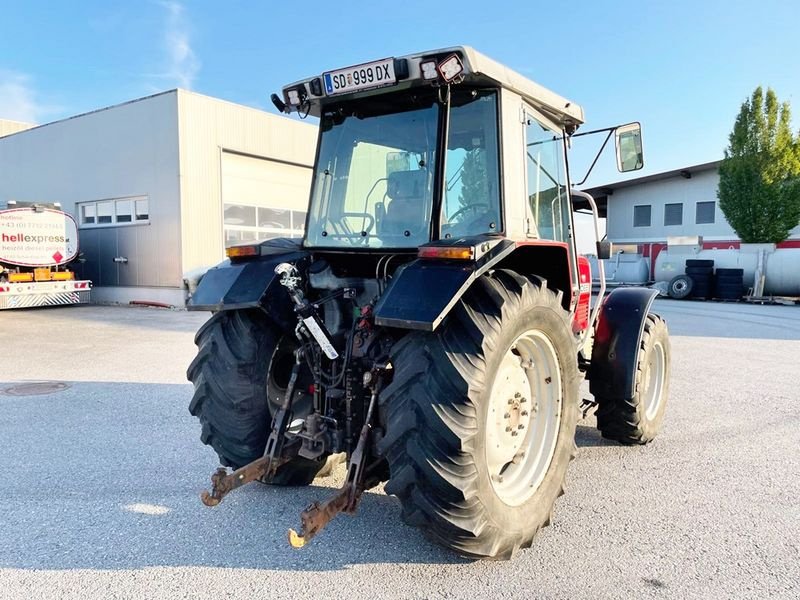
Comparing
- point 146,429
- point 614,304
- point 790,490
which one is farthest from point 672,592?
point 146,429

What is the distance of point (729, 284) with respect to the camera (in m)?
19.3

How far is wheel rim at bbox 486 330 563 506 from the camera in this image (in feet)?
9.78

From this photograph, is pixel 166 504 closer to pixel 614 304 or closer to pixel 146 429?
pixel 146 429

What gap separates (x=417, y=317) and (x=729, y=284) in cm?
2008

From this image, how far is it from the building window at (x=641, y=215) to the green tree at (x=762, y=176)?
13.6 feet

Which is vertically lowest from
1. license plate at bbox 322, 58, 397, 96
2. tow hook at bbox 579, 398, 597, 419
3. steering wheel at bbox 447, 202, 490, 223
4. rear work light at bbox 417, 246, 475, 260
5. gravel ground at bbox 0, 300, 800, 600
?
gravel ground at bbox 0, 300, 800, 600

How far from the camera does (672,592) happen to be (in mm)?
2623

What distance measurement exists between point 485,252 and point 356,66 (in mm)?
→ 1271

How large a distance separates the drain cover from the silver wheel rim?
6088 millimetres

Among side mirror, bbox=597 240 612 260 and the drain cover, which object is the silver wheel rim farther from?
the drain cover

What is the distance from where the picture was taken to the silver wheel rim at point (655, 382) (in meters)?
4.85

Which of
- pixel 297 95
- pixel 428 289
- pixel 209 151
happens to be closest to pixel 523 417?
pixel 428 289

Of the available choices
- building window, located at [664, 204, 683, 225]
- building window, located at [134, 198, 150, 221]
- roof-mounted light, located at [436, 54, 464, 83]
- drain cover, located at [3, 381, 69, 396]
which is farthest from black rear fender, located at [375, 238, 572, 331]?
building window, located at [664, 204, 683, 225]

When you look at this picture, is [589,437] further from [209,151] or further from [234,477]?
[209,151]
